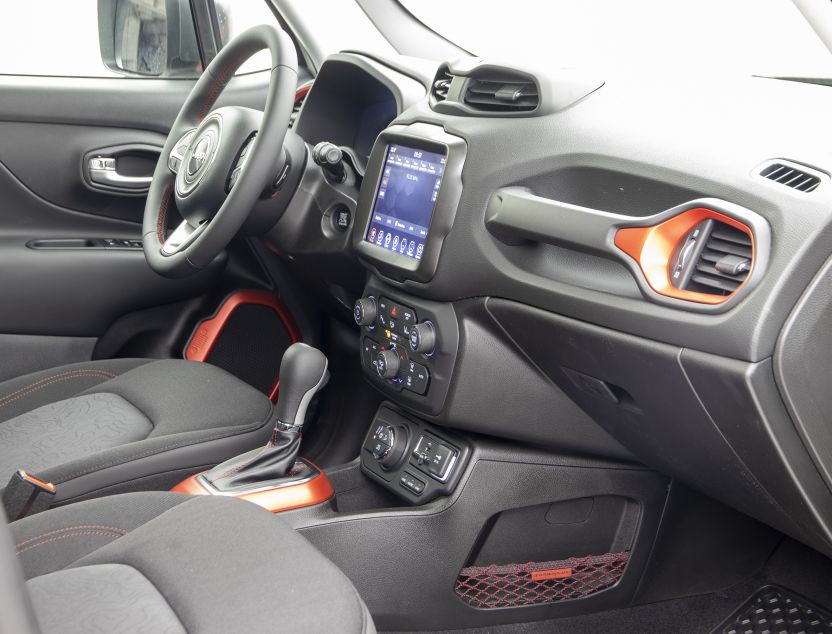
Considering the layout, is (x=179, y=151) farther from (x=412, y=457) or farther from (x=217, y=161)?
(x=412, y=457)

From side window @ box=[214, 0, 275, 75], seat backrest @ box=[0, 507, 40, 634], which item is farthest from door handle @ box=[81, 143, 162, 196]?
seat backrest @ box=[0, 507, 40, 634]

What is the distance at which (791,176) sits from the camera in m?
1.01

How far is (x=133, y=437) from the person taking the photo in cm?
148

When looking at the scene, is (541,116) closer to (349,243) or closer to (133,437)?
(349,243)

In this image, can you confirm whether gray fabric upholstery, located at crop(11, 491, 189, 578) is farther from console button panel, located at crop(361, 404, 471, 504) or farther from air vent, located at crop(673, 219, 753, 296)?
air vent, located at crop(673, 219, 753, 296)

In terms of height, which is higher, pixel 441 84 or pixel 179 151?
pixel 441 84

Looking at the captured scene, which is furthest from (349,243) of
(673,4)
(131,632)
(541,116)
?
(131,632)

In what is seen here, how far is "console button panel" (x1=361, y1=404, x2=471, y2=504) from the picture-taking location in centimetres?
149

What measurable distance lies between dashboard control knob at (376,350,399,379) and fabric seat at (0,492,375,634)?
18.8 inches

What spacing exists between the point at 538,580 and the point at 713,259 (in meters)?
0.70

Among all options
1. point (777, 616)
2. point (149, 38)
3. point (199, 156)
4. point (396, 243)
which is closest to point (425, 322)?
point (396, 243)

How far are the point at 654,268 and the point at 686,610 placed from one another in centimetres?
84

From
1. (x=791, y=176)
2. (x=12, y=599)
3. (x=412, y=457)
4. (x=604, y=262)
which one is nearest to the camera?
(x=12, y=599)

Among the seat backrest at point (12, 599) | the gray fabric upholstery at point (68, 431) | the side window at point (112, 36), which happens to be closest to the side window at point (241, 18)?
the side window at point (112, 36)
